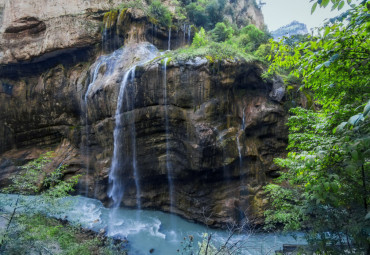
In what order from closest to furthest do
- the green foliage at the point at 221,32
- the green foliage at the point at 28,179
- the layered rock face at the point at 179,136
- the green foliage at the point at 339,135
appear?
the green foliage at the point at 339,135 → the green foliage at the point at 28,179 → the layered rock face at the point at 179,136 → the green foliage at the point at 221,32

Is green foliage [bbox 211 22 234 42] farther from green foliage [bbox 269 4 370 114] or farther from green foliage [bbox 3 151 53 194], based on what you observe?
green foliage [bbox 269 4 370 114]

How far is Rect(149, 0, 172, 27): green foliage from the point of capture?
54.9 ft

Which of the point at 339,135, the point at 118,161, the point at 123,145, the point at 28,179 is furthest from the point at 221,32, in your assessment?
the point at 339,135

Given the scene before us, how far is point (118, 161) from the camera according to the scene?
1262 cm

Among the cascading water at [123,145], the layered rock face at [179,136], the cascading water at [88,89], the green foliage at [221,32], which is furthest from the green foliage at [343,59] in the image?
the green foliage at [221,32]

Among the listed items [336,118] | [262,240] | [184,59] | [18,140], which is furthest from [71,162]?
[336,118]

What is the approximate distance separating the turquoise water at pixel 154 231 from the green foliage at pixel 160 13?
13.6 m

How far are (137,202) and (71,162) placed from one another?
17.3 feet

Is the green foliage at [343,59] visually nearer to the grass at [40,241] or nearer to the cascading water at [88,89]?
the grass at [40,241]

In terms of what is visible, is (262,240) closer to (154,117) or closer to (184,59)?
(154,117)

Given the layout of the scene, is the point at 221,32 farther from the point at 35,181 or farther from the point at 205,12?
the point at 35,181

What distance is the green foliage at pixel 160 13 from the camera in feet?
54.9

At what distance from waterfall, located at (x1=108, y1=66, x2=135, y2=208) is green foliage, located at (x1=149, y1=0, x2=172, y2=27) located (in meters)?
6.89

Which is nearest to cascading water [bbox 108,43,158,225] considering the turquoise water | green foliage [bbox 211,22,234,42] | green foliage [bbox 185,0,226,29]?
the turquoise water
